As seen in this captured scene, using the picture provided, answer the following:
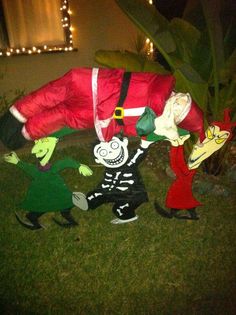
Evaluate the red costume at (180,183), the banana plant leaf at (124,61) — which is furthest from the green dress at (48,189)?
the banana plant leaf at (124,61)

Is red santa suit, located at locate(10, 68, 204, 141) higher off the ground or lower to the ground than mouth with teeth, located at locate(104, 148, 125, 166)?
higher

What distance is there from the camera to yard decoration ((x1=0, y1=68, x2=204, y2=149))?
6.98 feet

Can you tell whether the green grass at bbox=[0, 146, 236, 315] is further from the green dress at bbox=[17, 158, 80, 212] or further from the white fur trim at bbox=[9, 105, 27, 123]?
the white fur trim at bbox=[9, 105, 27, 123]

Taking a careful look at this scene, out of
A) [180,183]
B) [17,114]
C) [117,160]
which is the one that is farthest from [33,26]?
[180,183]

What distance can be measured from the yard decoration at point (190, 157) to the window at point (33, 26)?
3800 millimetres

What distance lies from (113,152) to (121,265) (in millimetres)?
914

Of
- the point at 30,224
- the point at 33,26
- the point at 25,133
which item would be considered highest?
the point at 33,26

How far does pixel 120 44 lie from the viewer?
575cm

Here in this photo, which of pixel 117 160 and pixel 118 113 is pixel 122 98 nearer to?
pixel 118 113

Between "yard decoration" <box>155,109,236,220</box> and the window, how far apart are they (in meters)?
Result: 3.80

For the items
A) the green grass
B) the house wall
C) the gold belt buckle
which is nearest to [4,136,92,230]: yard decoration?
the green grass

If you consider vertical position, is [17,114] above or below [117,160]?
above

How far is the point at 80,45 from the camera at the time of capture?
5.55 m

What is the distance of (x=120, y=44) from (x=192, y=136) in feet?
10.2
